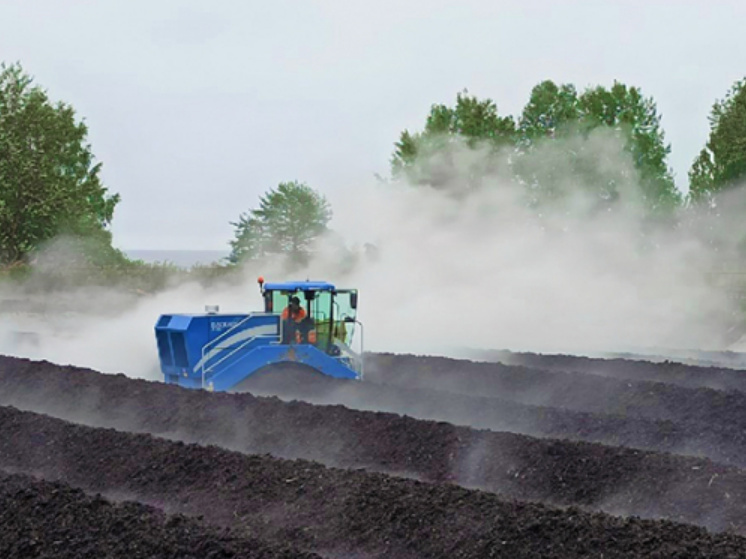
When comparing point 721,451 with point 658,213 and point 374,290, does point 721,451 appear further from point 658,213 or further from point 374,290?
point 658,213

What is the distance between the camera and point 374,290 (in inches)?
1363

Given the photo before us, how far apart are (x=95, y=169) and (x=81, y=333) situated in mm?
33960

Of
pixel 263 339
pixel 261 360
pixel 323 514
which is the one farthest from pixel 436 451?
pixel 263 339

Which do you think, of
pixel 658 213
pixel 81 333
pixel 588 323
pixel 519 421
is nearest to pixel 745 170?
pixel 658 213

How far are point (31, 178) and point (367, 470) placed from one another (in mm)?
39771

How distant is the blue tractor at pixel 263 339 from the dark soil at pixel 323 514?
191 inches

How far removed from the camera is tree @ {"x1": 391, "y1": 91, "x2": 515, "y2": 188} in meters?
43.1

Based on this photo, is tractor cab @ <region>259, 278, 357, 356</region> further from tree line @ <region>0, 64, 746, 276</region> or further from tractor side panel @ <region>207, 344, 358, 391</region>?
tree line @ <region>0, 64, 746, 276</region>

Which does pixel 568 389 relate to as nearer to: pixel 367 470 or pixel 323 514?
pixel 367 470

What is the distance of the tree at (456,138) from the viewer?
43.1m

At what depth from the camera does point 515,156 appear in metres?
47.1

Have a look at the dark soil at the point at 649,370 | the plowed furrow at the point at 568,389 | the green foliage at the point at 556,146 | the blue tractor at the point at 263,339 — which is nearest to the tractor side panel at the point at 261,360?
the blue tractor at the point at 263,339

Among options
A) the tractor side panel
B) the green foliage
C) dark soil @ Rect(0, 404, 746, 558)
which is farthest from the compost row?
the green foliage

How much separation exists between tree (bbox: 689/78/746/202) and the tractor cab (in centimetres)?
3082
